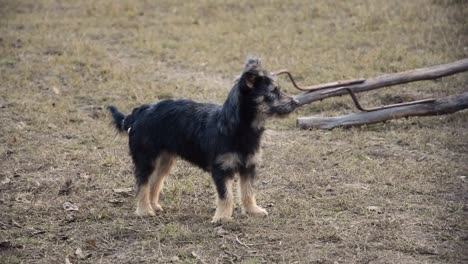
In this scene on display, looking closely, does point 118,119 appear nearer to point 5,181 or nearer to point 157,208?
point 157,208

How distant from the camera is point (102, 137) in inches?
371

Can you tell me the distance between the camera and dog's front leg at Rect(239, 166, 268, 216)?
6586mm

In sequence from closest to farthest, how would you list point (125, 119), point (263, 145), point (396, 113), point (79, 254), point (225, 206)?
point (79, 254), point (225, 206), point (125, 119), point (263, 145), point (396, 113)

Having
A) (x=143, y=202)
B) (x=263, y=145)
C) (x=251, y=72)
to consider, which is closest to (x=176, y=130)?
(x=143, y=202)

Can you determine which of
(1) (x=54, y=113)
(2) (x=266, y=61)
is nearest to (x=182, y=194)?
(1) (x=54, y=113)

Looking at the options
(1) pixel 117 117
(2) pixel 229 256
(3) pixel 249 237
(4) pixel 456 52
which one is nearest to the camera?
(2) pixel 229 256

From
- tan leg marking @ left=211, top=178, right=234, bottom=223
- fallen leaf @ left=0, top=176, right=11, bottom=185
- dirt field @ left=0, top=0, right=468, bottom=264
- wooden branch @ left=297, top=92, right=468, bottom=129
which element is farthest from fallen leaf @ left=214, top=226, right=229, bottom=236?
wooden branch @ left=297, top=92, right=468, bottom=129

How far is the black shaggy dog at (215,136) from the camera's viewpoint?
6.29 meters

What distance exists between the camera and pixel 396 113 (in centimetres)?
959

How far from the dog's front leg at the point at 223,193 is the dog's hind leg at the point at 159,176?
28.0 inches

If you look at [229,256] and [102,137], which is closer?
[229,256]

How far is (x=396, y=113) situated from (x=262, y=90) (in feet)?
12.7

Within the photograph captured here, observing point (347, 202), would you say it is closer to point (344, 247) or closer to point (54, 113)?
point (344, 247)

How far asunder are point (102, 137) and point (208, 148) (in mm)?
3382
